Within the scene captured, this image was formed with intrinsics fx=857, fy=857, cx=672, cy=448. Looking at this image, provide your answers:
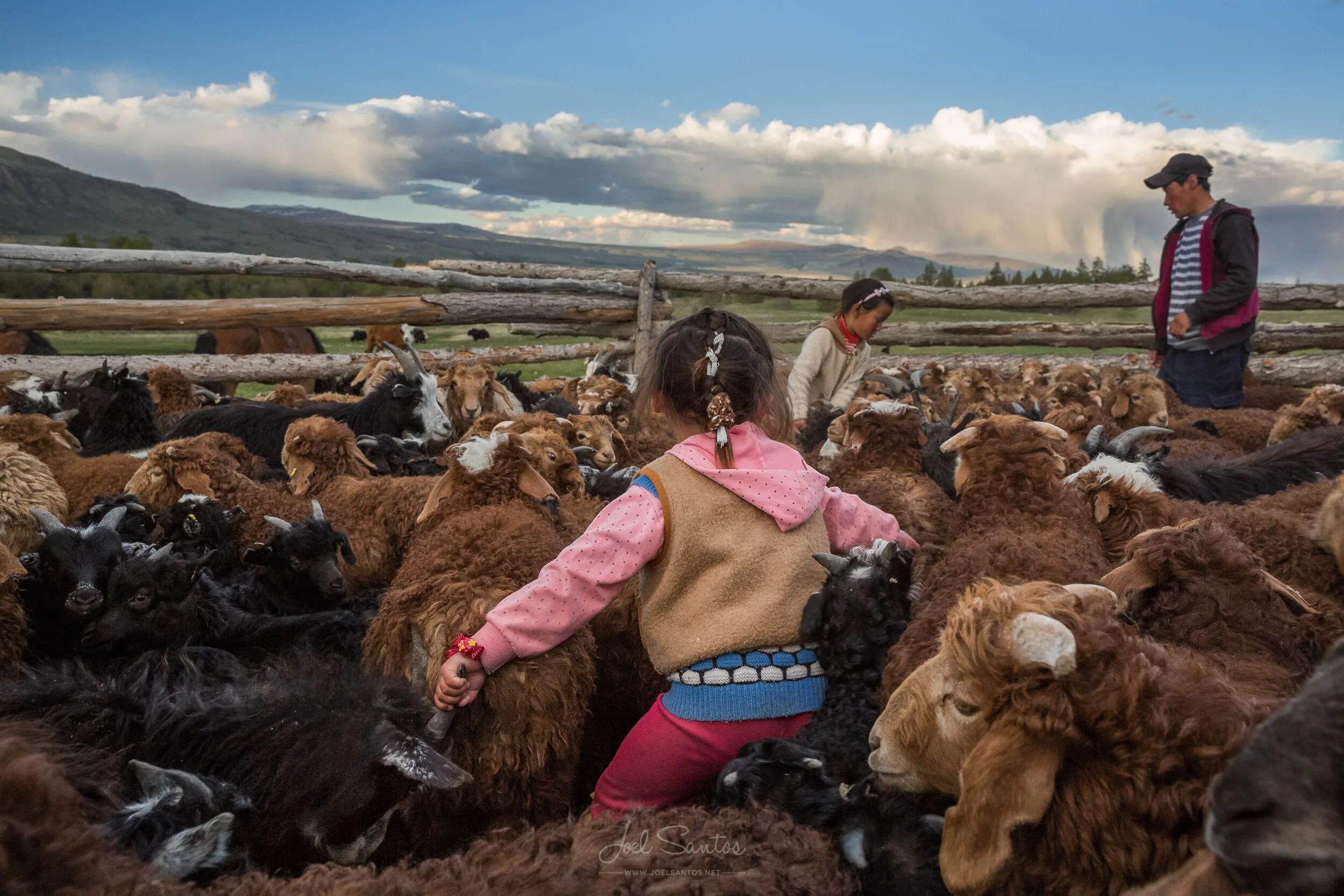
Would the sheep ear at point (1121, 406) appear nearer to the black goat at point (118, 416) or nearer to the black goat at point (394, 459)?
the black goat at point (394, 459)

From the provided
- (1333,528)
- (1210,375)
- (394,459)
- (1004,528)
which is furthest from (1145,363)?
(394,459)

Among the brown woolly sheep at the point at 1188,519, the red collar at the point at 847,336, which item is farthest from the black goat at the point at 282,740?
the red collar at the point at 847,336

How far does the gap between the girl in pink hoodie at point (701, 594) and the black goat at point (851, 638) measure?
60mm

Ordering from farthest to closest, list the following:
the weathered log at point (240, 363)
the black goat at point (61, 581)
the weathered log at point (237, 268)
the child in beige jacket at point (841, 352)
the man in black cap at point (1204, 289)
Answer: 1. the weathered log at point (240, 363)
2. the weathered log at point (237, 268)
3. the man in black cap at point (1204, 289)
4. the child in beige jacket at point (841, 352)
5. the black goat at point (61, 581)

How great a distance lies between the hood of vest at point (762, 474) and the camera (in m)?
2.92

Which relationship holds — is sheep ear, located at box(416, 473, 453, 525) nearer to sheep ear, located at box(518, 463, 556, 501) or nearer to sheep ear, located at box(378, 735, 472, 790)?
sheep ear, located at box(518, 463, 556, 501)

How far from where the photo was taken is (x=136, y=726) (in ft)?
8.77

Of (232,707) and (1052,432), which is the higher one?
(1052,432)

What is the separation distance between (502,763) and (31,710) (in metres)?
1.44

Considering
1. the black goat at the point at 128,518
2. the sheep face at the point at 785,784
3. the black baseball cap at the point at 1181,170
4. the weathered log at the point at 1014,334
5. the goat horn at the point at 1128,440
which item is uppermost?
the black baseball cap at the point at 1181,170

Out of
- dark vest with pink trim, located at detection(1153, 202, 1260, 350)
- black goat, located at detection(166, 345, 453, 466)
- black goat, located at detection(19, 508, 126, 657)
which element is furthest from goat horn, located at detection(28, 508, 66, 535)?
dark vest with pink trim, located at detection(1153, 202, 1260, 350)

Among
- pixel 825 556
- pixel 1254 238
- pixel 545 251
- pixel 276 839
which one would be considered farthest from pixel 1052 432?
pixel 545 251

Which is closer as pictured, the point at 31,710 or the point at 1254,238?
the point at 31,710

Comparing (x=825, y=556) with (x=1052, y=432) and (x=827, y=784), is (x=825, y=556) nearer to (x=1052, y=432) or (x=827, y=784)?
(x=827, y=784)
